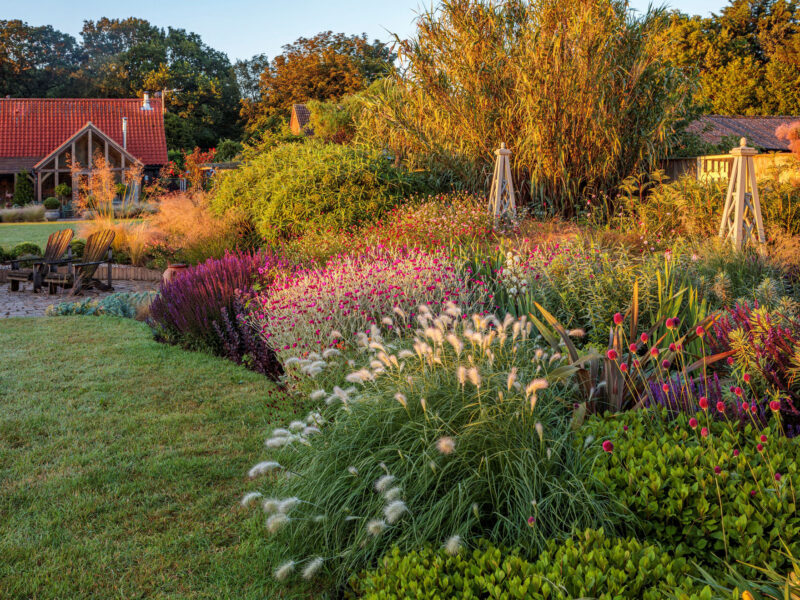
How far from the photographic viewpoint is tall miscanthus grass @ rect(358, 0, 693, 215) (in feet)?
36.7

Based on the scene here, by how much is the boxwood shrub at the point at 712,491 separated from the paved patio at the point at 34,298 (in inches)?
381

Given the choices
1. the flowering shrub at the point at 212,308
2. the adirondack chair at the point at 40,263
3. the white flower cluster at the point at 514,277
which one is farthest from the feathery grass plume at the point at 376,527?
the adirondack chair at the point at 40,263

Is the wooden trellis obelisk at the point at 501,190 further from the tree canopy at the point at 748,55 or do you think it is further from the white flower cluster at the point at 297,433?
the tree canopy at the point at 748,55

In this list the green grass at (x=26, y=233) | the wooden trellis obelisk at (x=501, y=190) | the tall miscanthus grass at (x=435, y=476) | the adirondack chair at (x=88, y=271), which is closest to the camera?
the tall miscanthus grass at (x=435, y=476)

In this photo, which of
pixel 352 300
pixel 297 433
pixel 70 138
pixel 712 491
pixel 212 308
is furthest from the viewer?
pixel 70 138

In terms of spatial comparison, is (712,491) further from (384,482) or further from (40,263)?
(40,263)

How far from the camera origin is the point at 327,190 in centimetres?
1112

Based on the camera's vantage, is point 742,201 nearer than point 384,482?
No

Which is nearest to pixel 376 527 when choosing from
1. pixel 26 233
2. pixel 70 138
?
pixel 26 233

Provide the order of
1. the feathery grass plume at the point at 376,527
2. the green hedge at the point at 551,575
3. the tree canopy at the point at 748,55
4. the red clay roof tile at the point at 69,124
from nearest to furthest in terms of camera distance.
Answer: the green hedge at the point at 551,575
the feathery grass plume at the point at 376,527
the tree canopy at the point at 748,55
the red clay roof tile at the point at 69,124

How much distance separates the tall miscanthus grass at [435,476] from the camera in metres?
2.57

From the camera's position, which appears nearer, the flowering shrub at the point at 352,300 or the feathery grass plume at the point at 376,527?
the feathery grass plume at the point at 376,527

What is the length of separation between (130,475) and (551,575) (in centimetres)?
286

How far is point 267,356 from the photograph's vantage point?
6.36 m
